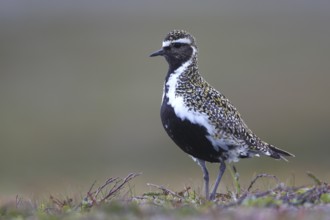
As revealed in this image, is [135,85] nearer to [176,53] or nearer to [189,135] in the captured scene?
[176,53]

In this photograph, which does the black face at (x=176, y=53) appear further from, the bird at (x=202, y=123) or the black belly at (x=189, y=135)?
the black belly at (x=189, y=135)

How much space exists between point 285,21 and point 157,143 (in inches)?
868

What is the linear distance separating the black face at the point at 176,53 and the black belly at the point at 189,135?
2.54 ft

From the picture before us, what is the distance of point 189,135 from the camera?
27.2 ft

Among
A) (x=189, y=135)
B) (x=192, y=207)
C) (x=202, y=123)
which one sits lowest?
(x=192, y=207)

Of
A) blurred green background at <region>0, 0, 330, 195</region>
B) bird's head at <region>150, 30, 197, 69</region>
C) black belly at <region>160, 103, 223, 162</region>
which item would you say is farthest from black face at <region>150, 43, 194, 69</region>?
blurred green background at <region>0, 0, 330, 195</region>

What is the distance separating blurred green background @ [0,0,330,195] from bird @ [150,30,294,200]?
951mm

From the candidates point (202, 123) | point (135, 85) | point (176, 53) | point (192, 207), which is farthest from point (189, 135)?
point (135, 85)

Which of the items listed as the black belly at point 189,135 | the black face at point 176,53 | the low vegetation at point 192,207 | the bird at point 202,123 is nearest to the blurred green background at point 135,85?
the bird at point 202,123

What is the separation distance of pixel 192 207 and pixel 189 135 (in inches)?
87.0

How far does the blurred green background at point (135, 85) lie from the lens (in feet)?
65.7

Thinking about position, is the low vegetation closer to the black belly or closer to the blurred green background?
the black belly

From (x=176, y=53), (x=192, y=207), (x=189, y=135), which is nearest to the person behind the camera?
(x=192, y=207)

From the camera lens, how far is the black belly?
8.29 m
